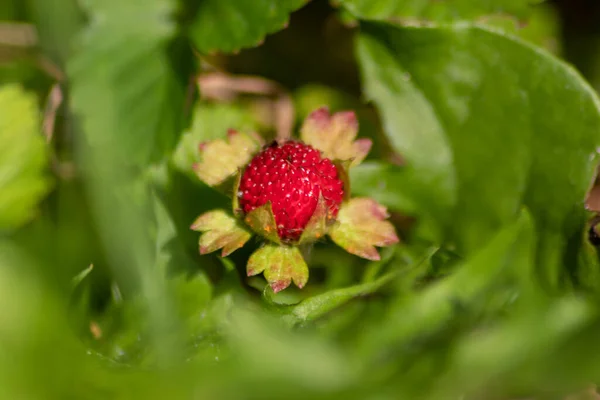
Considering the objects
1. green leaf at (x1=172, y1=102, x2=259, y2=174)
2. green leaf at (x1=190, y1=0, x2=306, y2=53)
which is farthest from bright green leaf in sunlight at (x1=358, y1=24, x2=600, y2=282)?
green leaf at (x1=172, y1=102, x2=259, y2=174)

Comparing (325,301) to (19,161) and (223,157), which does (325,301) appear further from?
(19,161)

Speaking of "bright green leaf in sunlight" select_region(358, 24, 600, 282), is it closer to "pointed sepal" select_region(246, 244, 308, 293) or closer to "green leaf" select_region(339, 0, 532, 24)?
"green leaf" select_region(339, 0, 532, 24)

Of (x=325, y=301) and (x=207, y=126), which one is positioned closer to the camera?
(x=325, y=301)

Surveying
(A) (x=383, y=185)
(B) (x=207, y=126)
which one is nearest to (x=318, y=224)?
(A) (x=383, y=185)

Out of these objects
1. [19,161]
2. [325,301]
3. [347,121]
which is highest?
[347,121]

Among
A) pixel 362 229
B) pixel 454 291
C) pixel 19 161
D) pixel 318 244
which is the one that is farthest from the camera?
pixel 19 161

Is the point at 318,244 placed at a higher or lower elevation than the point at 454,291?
lower

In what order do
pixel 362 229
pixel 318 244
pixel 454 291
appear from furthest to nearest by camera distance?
pixel 318 244 < pixel 362 229 < pixel 454 291
